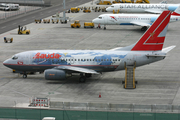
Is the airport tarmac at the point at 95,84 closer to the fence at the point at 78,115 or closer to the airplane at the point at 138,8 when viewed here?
the fence at the point at 78,115

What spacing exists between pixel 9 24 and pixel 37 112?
70.4m

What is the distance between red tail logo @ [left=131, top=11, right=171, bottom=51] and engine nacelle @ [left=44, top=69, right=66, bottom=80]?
10238mm

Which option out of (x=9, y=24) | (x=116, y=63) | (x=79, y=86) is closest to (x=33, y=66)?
(x=79, y=86)

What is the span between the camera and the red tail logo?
46625 mm

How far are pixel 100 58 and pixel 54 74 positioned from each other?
6668mm

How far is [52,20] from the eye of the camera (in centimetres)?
9981

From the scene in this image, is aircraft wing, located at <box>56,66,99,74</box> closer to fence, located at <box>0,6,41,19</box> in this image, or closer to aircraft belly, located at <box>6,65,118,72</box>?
aircraft belly, located at <box>6,65,118,72</box>

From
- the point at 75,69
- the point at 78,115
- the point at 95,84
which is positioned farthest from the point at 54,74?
the point at 78,115

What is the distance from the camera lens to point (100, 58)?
156ft

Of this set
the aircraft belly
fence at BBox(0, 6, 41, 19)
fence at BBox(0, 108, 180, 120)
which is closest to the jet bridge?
the aircraft belly

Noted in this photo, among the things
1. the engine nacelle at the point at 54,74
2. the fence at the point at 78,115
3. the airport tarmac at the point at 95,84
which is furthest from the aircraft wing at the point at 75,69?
the fence at the point at 78,115

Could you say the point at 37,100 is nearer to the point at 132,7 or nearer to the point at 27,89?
the point at 27,89

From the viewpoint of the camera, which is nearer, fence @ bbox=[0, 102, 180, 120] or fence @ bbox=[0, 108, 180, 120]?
fence @ bbox=[0, 108, 180, 120]

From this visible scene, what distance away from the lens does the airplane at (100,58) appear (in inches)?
1843
